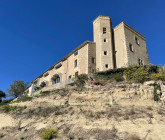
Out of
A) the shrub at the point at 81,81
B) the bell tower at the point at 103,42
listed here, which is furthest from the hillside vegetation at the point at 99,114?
the bell tower at the point at 103,42

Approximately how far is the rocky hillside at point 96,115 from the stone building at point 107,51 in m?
8.91

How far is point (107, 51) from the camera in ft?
90.1

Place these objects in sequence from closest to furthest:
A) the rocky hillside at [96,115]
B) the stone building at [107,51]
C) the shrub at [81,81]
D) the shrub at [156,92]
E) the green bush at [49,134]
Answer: the rocky hillside at [96,115] → the green bush at [49,134] → the shrub at [156,92] → the shrub at [81,81] → the stone building at [107,51]

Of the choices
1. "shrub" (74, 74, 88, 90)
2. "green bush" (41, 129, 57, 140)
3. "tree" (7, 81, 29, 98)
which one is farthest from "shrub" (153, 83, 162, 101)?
"tree" (7, 81, 29, 98)

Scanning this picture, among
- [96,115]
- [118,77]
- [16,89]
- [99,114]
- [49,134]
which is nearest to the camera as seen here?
[49,134]

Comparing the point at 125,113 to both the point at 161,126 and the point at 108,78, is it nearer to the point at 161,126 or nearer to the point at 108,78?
the point at 161,126

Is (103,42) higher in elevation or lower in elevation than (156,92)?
higher

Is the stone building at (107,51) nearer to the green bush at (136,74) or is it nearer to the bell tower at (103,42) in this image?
the bell tower at (103,42)

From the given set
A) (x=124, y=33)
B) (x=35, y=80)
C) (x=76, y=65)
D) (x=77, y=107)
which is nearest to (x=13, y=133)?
(x=77, y=107)

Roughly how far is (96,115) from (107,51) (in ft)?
56.1

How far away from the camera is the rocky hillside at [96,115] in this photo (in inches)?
402

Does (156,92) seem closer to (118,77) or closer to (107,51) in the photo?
(118,77)

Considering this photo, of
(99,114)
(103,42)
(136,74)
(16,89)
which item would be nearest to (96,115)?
(99,114)

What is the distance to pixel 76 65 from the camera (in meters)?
29.0
